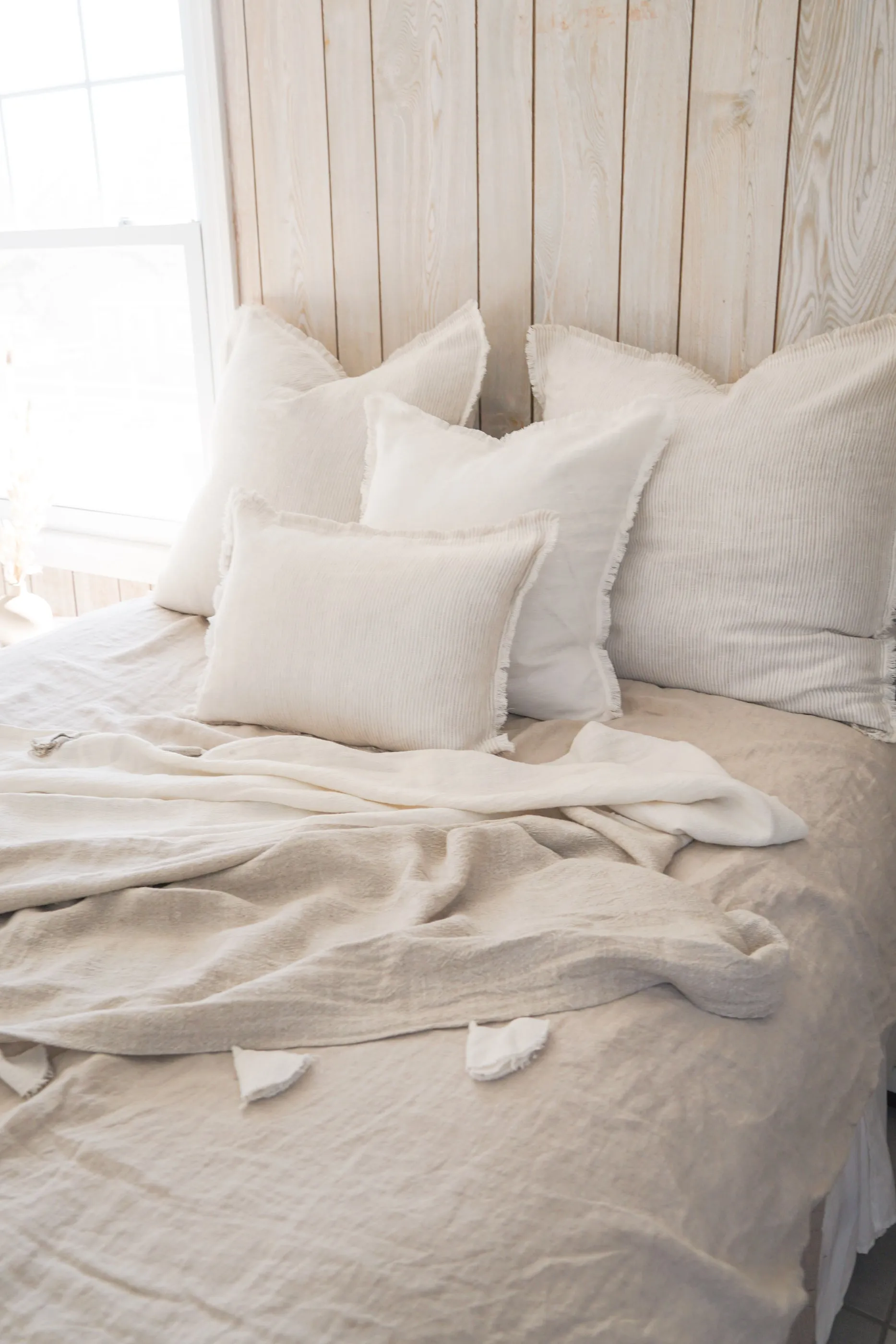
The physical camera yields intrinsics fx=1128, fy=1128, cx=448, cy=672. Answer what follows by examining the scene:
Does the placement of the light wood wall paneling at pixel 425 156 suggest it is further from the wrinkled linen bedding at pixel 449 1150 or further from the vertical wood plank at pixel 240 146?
the wrinkled linen bedding at pixel 449 1150

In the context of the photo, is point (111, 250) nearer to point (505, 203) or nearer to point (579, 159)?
Answer: point (505, 203)

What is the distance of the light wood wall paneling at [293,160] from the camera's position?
2160 mm

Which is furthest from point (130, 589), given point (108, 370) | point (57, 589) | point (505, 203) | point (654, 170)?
point (654, 170)

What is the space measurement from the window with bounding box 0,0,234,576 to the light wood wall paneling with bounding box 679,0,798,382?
1037mm

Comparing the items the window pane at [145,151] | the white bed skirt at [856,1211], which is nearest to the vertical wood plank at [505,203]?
the window pane at [145,151]

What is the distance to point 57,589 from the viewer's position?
3.02 m

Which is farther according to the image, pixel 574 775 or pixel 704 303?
pixel 704 303

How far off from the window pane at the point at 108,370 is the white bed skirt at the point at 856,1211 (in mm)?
2014

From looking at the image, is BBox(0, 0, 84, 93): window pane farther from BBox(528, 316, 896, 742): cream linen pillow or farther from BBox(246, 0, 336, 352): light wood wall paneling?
BBox(528, 316, 896, 742): cream linen pillow

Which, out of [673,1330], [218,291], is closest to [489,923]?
[673,1330]

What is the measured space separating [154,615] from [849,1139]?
1.48m

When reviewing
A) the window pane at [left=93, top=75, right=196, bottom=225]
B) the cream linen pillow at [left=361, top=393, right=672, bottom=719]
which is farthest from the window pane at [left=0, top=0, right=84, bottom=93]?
the cream linen pillow at [left=361, top=393, right=672, bottom=719]

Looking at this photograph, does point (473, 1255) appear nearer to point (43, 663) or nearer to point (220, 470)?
point (43, 663)

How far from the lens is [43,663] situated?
Result: 1.85 m
